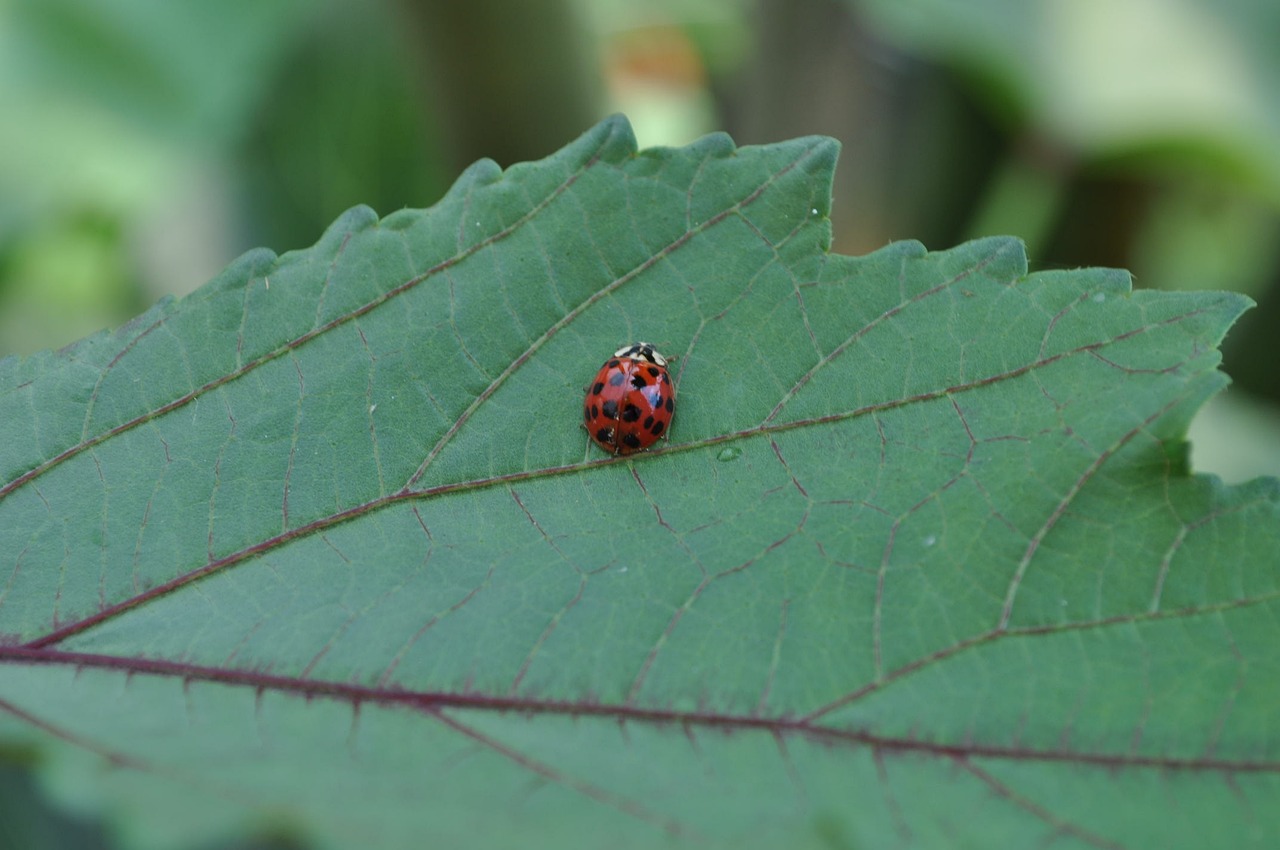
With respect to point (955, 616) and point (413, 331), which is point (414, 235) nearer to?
point (413, 331)

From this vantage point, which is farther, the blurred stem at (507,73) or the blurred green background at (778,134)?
the blurred green background at (778,134)

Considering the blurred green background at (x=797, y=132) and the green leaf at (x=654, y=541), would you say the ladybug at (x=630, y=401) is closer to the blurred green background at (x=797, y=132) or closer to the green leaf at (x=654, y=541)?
the green leaf at (x=654, y=541)

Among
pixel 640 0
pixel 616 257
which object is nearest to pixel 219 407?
pixel 616 257

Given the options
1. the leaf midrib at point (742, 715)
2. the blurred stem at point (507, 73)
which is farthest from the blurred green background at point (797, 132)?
the leaf midrib at point (742, 715)

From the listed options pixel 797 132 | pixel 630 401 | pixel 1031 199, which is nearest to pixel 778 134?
pixel 797 132

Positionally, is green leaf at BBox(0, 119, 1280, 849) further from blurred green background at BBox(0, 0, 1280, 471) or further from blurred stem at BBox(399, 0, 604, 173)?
blurred green background at BBox(0, 0, 1280, 471)

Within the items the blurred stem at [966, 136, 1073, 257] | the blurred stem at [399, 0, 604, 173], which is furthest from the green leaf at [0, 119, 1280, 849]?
the blurred stem at [966, 136, 1073, 257]
